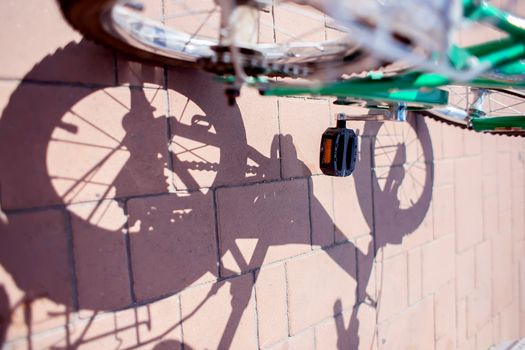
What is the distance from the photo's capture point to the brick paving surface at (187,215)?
84cm

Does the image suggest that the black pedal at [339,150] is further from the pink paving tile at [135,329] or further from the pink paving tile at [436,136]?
Result: the pink paving tile at [436,136]

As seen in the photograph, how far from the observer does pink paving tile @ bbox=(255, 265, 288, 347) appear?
1222 mm

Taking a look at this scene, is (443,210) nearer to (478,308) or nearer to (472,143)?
(472,143)

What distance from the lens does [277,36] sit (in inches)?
50.0

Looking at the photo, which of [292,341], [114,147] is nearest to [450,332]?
[292,341]

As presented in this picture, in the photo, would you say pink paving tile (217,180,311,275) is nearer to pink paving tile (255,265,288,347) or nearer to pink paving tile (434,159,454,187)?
pink paving tile (255,265,288,347)

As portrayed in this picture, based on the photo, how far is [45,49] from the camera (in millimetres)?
851

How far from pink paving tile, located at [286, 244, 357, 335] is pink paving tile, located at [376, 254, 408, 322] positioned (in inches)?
6.6

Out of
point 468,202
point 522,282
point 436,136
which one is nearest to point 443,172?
point 436,136

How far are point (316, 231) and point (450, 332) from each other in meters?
1.10

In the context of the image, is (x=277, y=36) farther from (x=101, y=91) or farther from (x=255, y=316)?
(x=255, y=316)

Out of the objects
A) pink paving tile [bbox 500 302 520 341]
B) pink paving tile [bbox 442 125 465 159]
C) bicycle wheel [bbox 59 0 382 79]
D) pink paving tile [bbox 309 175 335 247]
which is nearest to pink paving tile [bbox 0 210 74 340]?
bicycle wheel [bbox 59 0 382 79]

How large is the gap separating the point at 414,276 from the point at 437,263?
20 centimetres

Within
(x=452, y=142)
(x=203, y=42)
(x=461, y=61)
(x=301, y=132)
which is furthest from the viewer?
(x=452, y=142)
